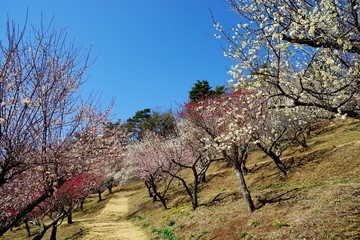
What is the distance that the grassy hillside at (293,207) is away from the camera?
966cm

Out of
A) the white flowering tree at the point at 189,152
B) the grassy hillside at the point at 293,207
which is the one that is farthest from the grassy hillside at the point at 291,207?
the white flowering tree at the point at 189,152

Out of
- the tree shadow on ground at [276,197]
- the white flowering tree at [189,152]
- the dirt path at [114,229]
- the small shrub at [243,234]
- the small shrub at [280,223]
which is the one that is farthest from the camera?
the white flowering tree at [189,152]

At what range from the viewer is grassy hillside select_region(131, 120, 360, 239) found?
9665 millimetres

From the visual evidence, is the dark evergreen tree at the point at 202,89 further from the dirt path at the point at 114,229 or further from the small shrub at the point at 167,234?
the small shrub at the point at 167,234

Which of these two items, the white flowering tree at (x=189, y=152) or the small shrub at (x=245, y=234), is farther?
the white flowering tree at (x=189, y=152)

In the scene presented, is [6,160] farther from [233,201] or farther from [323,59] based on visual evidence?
[233,201]

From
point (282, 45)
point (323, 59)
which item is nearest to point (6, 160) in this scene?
point (282, 45)

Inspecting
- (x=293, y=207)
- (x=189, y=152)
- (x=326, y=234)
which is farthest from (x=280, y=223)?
(x=189, y=152)

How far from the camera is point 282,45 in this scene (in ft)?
19.9

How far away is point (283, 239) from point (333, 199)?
3.12 meters

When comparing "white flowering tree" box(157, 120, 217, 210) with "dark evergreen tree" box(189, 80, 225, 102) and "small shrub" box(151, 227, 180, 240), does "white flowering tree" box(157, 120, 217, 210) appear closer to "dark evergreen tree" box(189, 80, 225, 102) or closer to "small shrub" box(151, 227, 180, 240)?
"small shrub" box(151, 227, 180, 240)

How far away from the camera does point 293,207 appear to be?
12.3 metres

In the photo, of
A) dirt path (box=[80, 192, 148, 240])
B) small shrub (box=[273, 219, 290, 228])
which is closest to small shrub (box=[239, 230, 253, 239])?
small shrub (box=[273, 219, 290, 228])

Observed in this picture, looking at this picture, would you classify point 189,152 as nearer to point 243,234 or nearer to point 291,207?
point 291,207
